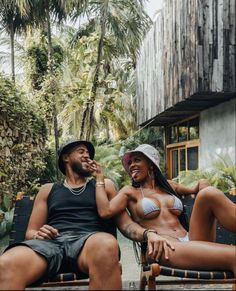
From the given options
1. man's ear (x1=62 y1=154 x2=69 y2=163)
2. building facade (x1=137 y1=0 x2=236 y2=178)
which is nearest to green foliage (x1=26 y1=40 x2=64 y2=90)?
building facade (x1=137 y1=0 x2=236 y2=178)

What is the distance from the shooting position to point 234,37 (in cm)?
1043

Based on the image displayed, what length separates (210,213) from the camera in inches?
126

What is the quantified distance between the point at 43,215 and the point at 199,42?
25.8ft

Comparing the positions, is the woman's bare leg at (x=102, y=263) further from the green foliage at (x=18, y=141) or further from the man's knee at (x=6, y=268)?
the green foliage at (x=18, y=141)

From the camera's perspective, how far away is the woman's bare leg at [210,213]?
3.07 m

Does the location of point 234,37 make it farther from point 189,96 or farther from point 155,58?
point 155,58

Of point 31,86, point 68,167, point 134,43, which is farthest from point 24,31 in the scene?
point 68,167

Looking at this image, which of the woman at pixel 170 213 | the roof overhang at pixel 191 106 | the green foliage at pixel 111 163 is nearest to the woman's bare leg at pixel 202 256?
the woman at pixel 170 213

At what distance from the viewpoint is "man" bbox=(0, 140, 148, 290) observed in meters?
2.73

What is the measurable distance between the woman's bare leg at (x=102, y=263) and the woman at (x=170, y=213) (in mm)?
315

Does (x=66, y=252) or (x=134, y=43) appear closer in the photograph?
(x=66, y=252)

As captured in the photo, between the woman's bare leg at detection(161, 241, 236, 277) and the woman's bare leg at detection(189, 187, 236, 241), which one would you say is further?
the woman's bare leg at detection(189, 187, 236, 241)

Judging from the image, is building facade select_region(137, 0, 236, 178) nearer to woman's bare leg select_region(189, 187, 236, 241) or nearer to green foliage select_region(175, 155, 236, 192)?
green foliage select_region(175, 155, 236, 192)

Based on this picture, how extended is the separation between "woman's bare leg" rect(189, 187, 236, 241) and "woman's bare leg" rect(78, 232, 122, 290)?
25.8 inches
